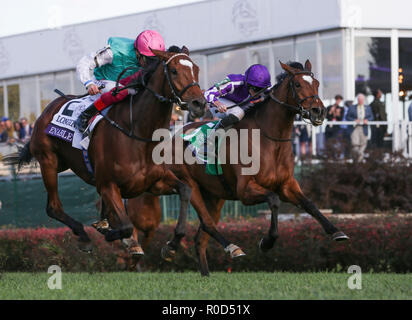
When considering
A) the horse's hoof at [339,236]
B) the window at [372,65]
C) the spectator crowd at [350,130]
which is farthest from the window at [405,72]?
the horse's hoof at [339,236]

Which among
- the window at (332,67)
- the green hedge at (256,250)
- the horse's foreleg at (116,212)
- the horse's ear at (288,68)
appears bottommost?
the green hedge at (256,250)

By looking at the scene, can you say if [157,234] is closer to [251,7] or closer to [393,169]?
[393,169]

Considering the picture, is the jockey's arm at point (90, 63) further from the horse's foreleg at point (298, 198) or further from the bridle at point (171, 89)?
the horse's foreleg at point (298, 198)

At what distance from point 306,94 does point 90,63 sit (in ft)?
6.85

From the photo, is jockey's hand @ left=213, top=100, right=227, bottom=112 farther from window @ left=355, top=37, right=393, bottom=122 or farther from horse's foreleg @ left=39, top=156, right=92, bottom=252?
window @ left=355, top=37, right=393, bottom=122

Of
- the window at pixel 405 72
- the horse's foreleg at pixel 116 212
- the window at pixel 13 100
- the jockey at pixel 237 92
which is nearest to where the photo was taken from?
the horse's foreleg at pixel 116 212

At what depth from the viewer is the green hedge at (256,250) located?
33.3 feet

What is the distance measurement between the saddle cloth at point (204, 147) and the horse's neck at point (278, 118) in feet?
2.29

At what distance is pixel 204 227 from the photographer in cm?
830

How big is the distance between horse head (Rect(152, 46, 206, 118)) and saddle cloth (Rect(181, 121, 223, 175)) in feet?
6.07

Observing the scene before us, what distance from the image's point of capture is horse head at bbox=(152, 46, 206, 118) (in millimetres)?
6445

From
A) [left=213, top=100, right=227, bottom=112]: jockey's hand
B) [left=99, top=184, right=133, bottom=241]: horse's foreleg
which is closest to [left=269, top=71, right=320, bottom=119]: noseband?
[left=213, top=100, right=227, bottom=112]: jockey's hand

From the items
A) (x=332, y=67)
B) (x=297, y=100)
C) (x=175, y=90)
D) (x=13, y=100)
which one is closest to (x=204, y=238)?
(x=297, y=100)
